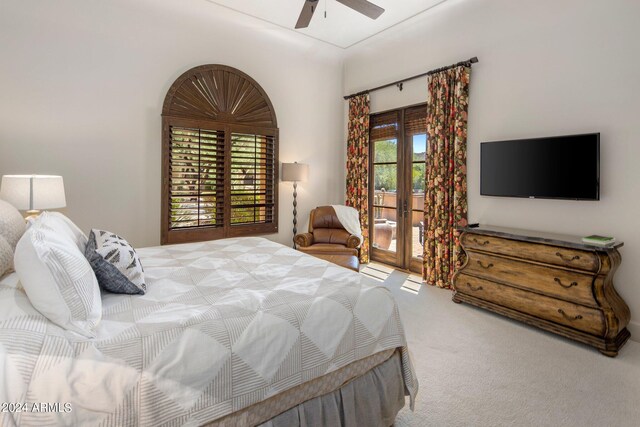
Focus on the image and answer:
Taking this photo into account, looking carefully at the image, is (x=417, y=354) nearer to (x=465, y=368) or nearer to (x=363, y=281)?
(x=465, y=368)

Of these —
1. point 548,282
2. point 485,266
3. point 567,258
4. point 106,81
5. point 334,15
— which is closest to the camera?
point 567,258

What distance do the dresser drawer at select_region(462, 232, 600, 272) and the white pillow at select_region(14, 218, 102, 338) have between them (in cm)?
324

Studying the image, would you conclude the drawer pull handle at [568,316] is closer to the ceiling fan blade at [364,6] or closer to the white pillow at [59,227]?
the ceiling fan blade at [364,6]

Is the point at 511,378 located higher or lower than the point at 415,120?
lower

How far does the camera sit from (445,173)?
3.96m

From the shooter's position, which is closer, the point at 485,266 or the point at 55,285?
the point at 55,285

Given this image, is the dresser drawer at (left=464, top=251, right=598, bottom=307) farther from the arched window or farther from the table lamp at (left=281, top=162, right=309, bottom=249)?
the arched window

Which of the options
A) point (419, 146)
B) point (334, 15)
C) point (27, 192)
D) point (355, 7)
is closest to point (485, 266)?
point (419, 146)

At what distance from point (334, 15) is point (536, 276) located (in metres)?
3.73

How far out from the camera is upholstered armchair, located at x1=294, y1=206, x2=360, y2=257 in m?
4.14

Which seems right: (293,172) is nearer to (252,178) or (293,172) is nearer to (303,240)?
(252,178)

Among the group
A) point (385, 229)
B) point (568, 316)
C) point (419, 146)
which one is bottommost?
point (568, 316)

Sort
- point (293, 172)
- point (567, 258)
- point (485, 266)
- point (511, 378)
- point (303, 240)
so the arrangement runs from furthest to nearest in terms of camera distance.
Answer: point (293, 172), point (303, 240), point (485, 266), point (567, 258), point (511, 378)

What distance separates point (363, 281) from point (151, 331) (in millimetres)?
1090
